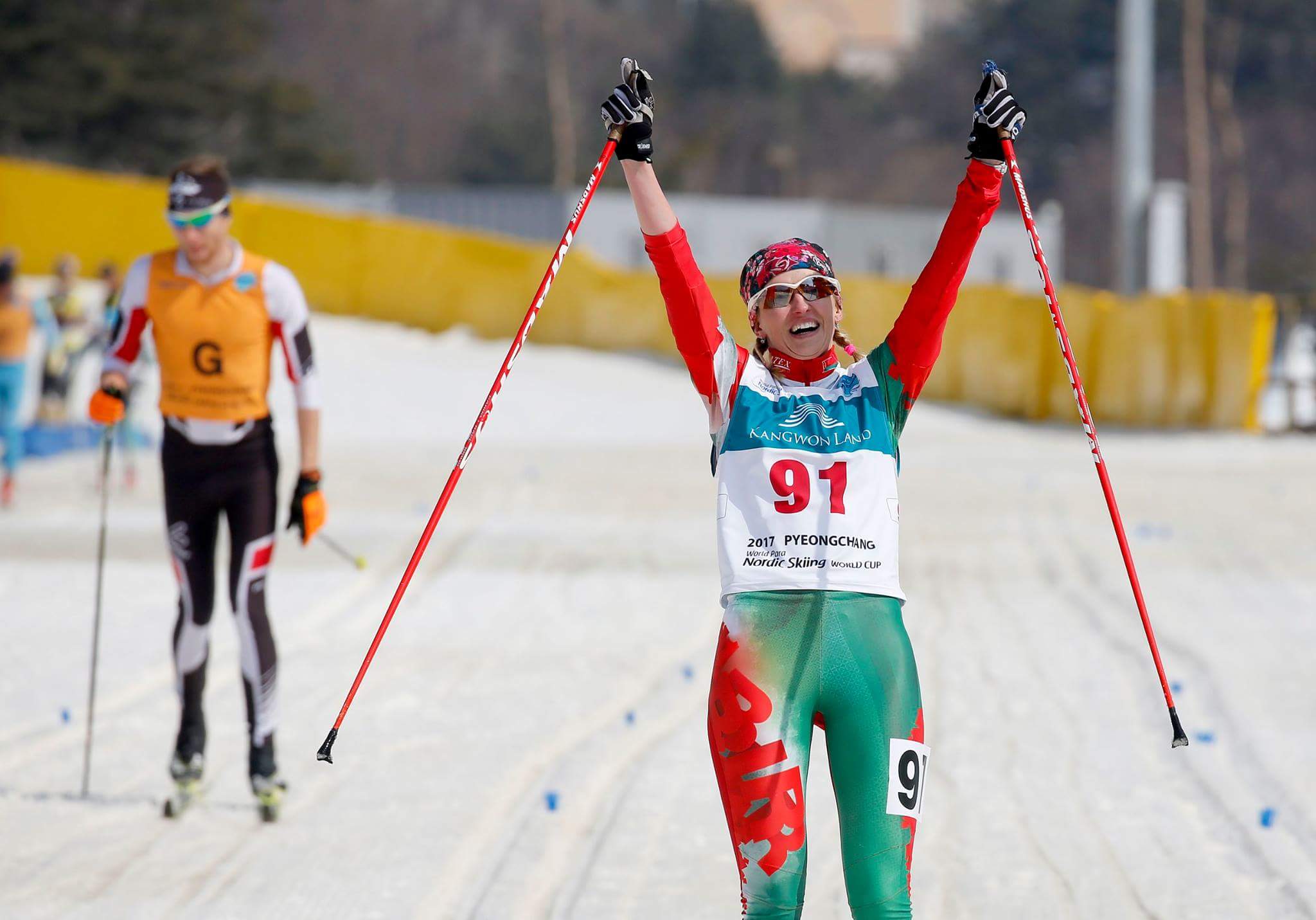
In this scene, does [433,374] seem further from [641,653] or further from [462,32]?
[462,32]

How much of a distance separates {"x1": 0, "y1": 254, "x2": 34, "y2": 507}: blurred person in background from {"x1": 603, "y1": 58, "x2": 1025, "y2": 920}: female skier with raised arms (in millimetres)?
10774

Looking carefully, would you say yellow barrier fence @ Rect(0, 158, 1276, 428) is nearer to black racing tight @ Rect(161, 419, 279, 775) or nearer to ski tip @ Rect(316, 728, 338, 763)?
black racing tight @ Rect(161, 419, 279, 775)

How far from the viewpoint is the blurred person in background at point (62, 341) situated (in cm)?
1691

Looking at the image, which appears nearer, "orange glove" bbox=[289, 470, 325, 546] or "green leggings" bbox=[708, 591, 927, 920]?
"green leggings" bbox=[708, 591, 927, 920]

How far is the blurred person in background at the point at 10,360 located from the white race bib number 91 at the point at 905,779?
11.3 metres

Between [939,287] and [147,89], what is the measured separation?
4528cm

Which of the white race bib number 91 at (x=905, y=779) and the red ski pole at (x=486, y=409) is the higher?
the red ski pole at (x=486, y=409)

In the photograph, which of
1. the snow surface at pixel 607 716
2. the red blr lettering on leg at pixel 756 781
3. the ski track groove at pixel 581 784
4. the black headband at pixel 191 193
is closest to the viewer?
the red blr lettering on leg at pixel 756 781

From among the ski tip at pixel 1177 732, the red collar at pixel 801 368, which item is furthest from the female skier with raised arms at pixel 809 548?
the ski tip at pixel 1177 732

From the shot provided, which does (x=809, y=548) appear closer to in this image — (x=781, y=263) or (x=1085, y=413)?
(x=781, y=263)

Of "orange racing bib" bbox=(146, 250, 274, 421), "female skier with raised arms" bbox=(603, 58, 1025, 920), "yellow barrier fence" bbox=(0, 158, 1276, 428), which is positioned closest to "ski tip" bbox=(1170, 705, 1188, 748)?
"female skier with raised arms" bbox=(603, 58, 1025, 920)

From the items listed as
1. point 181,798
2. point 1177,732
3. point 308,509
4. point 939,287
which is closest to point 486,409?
point 939,287

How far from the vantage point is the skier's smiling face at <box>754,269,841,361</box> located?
3549mm

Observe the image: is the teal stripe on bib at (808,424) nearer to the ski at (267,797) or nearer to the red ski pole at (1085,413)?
the red ski pole at (1085,413)
